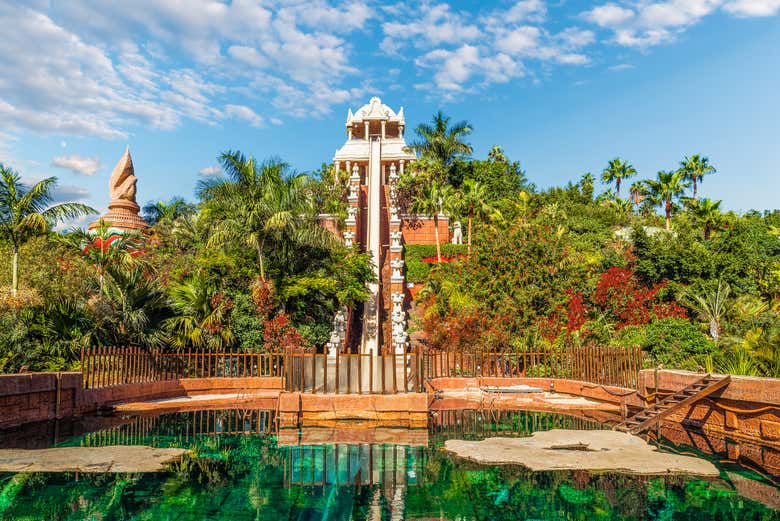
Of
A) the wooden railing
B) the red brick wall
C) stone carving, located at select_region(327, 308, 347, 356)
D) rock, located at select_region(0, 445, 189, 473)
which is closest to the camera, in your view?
rock, located at select_region(0, 445, 189, 473)

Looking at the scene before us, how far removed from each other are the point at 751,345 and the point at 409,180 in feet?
112

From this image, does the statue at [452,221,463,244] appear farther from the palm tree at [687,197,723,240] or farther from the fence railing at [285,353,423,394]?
the fence railing at [285,353,423,394]

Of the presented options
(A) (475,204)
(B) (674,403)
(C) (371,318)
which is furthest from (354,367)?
(A) (475,204)

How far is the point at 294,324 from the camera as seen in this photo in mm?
22656

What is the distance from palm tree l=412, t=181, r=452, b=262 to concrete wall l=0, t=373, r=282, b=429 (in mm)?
24522

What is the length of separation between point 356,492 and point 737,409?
7928 millimetres

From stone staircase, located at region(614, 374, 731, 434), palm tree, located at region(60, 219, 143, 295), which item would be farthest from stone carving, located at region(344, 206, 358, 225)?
stone staircase, located at region(614, 374, 731, 434)

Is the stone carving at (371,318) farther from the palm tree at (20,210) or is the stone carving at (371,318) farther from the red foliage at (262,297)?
the palm tree at (20,210)

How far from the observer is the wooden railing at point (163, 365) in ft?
49.8

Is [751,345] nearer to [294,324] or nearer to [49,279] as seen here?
[294,324]

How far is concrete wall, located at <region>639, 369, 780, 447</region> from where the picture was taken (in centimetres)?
1059

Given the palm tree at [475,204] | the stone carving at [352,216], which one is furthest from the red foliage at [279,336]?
the palm tree at [475,204]

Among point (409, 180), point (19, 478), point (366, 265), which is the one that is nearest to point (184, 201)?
point (409, 180)

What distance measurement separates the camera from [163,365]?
1755 centimetres
